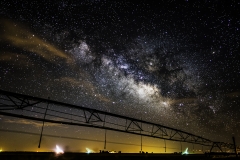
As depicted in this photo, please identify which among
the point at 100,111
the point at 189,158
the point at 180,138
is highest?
the point at 100,111

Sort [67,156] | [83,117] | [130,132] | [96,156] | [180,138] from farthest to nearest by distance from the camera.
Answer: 1. [180,138]
2. [130,132]
3. [83,117]
4. [96,156]
5. [67,156]

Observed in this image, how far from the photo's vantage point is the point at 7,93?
9.23 metres

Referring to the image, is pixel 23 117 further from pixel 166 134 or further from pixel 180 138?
pixel 180 138

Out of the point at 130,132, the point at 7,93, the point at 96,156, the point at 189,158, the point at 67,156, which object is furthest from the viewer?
the point at 130,132

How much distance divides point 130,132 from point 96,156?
941 cm

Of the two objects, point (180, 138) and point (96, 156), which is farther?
point (180, 138)

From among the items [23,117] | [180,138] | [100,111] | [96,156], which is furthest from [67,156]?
[180,138]

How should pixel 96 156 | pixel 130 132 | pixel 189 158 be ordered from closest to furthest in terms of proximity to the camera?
pixel 96 156
pixel 189 158
pixel 130 132

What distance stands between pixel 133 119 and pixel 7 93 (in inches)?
420

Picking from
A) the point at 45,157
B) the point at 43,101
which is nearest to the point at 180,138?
the point at 43,101

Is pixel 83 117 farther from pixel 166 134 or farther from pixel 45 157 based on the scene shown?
pixel 166 134

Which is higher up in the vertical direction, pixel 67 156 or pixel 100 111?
pixel 100 111

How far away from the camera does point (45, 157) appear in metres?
5.57

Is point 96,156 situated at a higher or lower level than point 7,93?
lower
